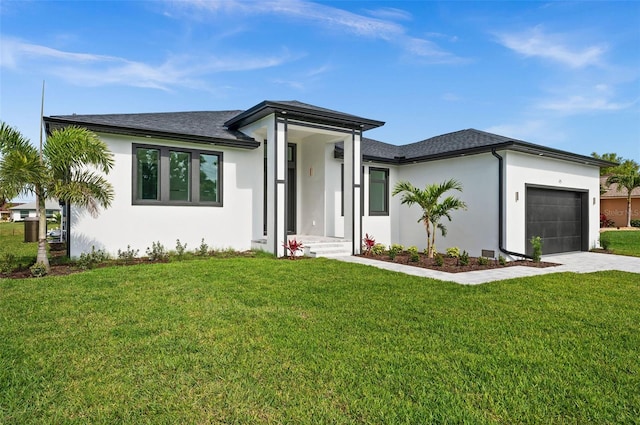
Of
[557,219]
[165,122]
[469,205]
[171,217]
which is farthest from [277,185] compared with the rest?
[557,219]

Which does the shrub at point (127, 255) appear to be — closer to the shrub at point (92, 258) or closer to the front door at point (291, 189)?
the shrub at point (92, 258)

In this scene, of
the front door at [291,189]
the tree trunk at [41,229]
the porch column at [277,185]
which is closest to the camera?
the tree trunk at [41,229]

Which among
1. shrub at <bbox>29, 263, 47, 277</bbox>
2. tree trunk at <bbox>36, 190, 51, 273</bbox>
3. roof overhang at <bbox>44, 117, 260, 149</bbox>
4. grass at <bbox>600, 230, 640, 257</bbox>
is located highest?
roof overhang at <bbox>44, 117, 260, 149</bbox>

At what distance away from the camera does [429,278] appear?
7.13 metres

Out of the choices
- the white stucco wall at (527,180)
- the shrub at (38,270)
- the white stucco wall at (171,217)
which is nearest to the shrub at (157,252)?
the white stucco wall at (171,217)

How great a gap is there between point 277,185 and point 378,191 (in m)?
4.87

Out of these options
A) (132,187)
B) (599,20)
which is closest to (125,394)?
(132,187)

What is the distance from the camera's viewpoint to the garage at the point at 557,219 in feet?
36.9

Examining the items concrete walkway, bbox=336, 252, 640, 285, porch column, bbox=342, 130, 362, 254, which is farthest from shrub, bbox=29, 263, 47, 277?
porch column, bbox=342, 130, 362, 254

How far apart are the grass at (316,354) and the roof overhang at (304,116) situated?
5.60 meters

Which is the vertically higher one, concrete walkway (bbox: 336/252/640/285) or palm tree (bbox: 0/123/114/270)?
palm tree (bbox: 0/123/114/270)

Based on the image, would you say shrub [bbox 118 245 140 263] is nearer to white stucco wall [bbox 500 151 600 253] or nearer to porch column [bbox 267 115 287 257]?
porch column [bbox 267 115 287 257]

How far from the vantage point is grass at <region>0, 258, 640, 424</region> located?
245 centimetres

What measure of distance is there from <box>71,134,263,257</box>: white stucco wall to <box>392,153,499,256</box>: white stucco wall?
6.01m
